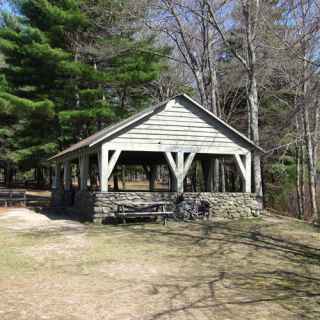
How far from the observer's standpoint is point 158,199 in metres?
14.9

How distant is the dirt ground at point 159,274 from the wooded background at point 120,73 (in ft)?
35.8

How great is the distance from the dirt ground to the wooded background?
A: 10902 mm

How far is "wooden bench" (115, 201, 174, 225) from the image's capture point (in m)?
13.8

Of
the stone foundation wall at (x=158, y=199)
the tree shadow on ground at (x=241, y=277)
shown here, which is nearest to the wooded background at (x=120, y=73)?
the stone foundation wall at (x=158, y=199)

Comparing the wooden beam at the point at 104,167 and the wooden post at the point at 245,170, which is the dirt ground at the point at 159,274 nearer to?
the wooden beam at the point at 104,167

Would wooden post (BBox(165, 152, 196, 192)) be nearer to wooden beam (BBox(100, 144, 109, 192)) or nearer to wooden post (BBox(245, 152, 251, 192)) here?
wooden beam (BBox(100, 144, 109, 192))

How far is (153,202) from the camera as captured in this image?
14.5 metres

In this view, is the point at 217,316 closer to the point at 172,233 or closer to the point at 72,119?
the point at 172,233

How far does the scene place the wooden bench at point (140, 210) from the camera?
13.8m

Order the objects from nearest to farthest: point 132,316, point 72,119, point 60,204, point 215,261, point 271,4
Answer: point 132,316 → point 215,261 → point 271,4 → point 60,204 → point 72,119

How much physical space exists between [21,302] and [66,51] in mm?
20077

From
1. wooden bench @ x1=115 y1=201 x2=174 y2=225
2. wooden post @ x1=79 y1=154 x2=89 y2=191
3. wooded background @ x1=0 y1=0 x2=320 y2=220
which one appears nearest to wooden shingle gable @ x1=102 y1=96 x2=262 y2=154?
wooden bench @ x1=115 y1=201 x2=174 y2=225

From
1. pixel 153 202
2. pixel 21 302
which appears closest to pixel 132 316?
pixel 21 302

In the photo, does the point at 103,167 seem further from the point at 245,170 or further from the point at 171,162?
the point at 245,170
